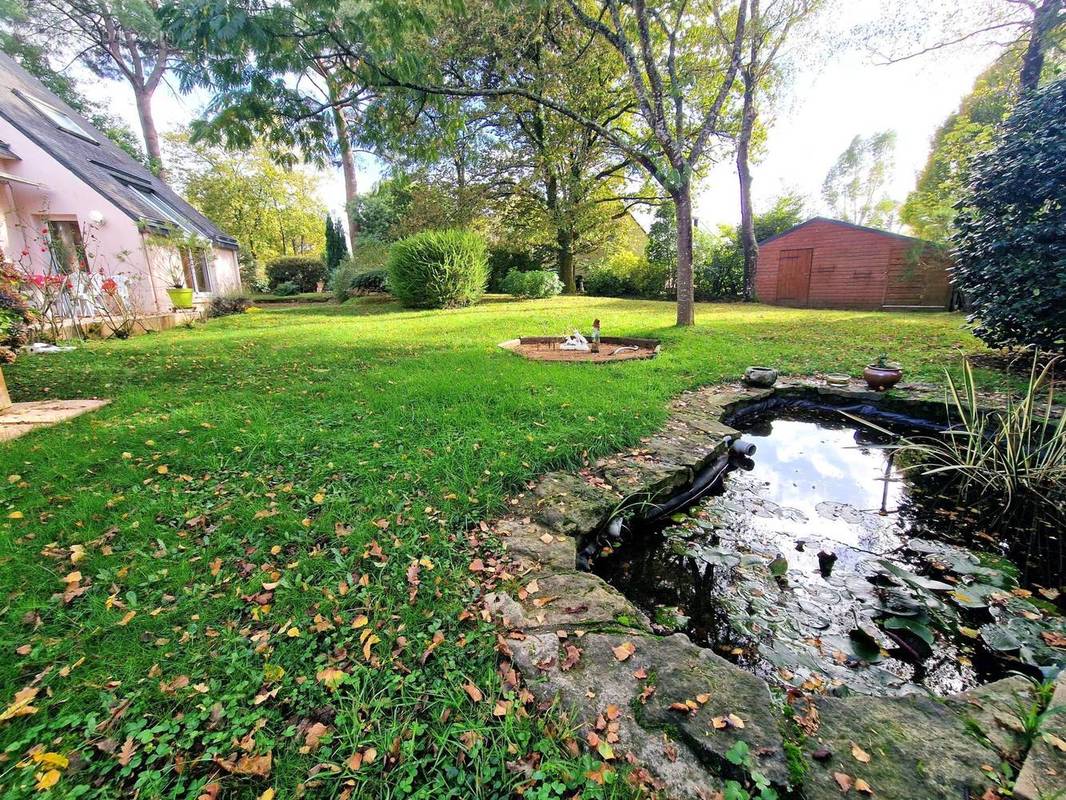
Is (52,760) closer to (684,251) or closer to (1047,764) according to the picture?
(1047,764)

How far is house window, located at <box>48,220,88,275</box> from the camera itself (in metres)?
8.22

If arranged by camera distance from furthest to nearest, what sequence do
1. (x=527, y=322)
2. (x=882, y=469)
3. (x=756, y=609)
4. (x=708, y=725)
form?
(x=527, y=322)
(x=882, y=469)
(x=756, y=609)
(x=708, y=725)

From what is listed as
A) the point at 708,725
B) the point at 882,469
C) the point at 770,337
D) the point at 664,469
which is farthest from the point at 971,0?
the point at 708,725

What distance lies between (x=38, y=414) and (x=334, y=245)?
19673mm

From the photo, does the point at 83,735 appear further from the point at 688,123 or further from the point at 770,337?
the point at 688,123

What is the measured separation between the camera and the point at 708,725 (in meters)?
1.33

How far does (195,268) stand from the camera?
14.2 meters

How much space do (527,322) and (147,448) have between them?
293 inches

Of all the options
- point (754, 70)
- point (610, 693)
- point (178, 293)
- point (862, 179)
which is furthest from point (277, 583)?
point (862, 179)

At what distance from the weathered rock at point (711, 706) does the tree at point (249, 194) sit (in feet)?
93.1

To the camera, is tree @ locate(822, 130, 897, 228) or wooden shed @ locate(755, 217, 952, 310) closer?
wooden shed @ locate(755, 217, 952, 310)

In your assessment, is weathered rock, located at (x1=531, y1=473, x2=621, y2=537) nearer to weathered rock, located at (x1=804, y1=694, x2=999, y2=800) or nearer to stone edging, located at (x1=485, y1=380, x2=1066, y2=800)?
stone edging, located at (x1=485, y1=380, x2=1066, y2=800)

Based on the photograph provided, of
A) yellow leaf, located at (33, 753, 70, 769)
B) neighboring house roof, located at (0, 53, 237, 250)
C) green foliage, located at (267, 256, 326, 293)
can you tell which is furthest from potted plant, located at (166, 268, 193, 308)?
yellow leaf, located at (33, 753, 70, 769)

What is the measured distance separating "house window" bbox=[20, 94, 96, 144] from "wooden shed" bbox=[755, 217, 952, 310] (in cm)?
2191
